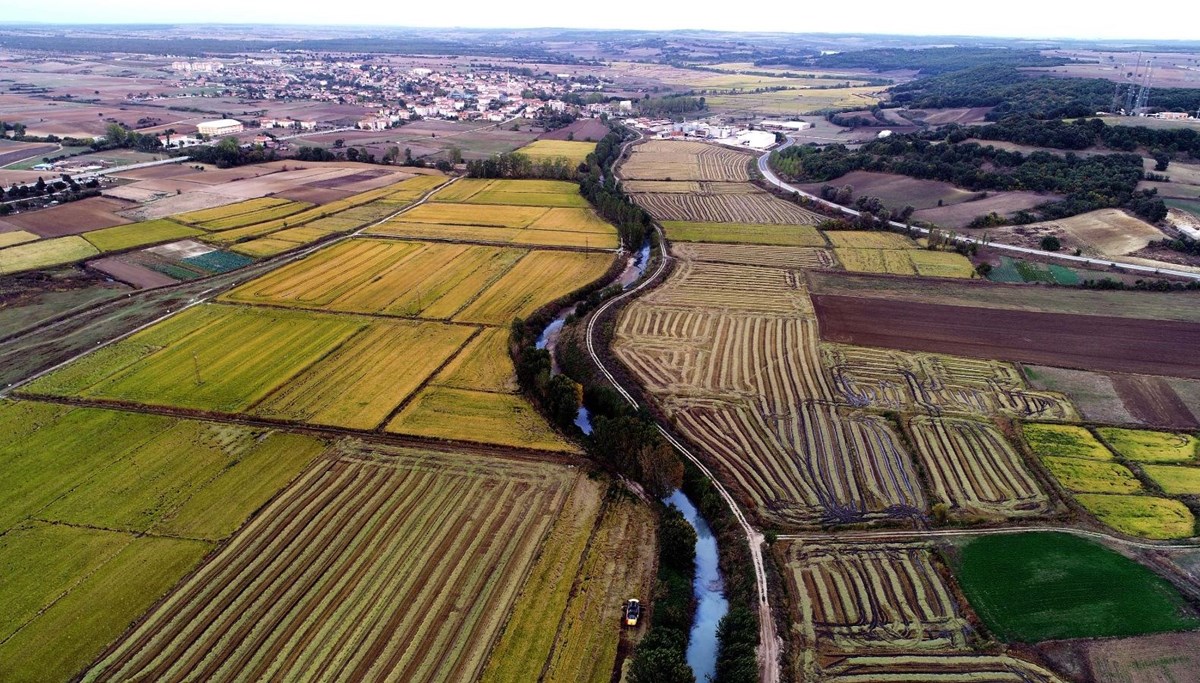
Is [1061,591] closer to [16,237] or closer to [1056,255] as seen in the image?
[1056,255]

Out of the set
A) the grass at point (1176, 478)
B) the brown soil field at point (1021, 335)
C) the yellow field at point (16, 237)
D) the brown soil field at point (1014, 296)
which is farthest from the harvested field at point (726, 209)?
the yellow field at point (16, 237)

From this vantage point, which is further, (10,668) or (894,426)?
(894,426)

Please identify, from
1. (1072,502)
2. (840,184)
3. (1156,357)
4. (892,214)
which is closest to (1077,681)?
(1072,502)

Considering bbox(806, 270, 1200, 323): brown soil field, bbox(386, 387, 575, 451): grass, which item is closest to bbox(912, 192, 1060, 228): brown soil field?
bbox(806, 270, 1200, 323): brown soil field

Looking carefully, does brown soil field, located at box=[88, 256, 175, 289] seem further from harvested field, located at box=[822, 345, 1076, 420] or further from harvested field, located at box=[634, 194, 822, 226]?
harvested field, located at box=[822, 345, 1076, 420]

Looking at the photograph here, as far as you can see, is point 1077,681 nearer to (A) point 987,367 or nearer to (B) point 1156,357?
(A) point 987,367

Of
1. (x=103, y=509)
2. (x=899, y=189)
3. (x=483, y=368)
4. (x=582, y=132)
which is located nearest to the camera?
(x=103, y=509)

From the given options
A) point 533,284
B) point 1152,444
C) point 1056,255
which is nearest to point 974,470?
point 1152,444
